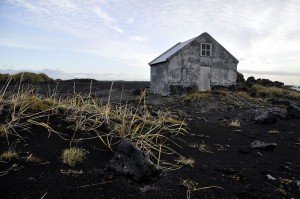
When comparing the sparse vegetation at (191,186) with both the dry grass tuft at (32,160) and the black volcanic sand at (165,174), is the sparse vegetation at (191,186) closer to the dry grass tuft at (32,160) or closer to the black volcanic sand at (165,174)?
the black volcanic sand at (165,174)

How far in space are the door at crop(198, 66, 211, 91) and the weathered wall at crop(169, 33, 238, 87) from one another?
19 centimetres

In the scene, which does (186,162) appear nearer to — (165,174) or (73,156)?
(165,174)

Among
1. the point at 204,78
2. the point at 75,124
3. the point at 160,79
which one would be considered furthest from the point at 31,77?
the point at 75,124

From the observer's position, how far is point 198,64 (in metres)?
27.7

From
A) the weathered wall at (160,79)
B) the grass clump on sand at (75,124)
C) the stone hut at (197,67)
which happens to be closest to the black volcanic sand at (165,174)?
the grass clump on sand at (75,124)

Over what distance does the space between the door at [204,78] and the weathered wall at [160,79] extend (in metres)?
2.78

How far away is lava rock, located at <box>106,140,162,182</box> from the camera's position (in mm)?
5359

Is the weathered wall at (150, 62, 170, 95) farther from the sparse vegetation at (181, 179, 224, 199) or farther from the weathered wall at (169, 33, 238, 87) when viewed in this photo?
the sparse vegetation at (181, 179, 224, 199)

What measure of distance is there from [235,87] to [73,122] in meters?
22.8

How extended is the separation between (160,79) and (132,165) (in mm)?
24142

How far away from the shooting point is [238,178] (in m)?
6.21

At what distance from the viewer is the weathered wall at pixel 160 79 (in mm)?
27703

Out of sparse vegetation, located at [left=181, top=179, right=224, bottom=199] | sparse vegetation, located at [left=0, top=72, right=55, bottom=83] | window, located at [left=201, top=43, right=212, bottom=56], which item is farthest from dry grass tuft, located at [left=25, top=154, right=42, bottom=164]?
sparse vegetation, located at [left=0, top=72, right=55, bottom=83]

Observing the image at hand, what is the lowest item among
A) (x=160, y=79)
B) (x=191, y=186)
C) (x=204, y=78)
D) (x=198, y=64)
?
(x=191, y=186)
